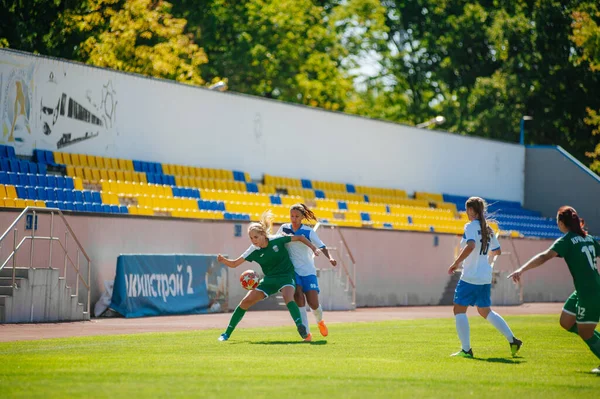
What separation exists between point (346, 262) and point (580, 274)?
704 inches

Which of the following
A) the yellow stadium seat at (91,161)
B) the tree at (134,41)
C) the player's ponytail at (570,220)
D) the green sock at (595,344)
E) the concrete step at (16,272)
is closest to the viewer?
the green sock at (595,344)

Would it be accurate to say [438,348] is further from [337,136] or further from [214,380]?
[337,136]

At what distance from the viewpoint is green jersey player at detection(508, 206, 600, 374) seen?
37.6 feet

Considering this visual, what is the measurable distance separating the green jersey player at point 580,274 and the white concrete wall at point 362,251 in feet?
40.9

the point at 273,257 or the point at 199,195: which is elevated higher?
the point at 199,195

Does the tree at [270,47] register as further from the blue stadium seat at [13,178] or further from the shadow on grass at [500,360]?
the shadow on grass at [500,360]

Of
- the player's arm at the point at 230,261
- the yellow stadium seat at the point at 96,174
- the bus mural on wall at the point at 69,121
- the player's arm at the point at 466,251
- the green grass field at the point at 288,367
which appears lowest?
the green grass field at the point at 288,367

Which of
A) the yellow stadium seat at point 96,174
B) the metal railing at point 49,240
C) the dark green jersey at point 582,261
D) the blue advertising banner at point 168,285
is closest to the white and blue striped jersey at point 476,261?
the dark green jersey at point 582,261

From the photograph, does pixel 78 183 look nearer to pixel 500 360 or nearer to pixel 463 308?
pixel 463 308

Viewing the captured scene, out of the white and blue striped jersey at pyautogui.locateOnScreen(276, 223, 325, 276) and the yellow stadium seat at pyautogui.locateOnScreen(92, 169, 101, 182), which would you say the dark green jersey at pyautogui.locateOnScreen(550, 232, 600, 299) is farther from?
the yellow stadium seat at pyautogui.locateOnScreen(92, 169, 101, 182)

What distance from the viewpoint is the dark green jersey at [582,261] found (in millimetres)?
11508

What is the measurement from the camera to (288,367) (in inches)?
446

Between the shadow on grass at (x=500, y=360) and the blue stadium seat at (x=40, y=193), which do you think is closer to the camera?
the shadow on grass at (x=500, y=360)

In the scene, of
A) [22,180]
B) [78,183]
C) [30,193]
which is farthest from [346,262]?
[30,193]
